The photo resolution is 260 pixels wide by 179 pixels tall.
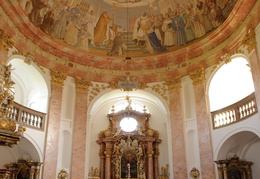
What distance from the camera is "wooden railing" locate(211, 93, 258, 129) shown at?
12.2m

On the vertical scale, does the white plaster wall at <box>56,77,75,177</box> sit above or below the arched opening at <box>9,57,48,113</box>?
below

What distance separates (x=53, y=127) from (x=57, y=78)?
2579 mm

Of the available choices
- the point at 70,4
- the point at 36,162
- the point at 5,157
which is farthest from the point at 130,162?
the point at 70,4

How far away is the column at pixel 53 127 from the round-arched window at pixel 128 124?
443cm

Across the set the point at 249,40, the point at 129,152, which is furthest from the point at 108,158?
the point at 249,40

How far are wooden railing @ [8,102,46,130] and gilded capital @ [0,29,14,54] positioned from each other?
2.34 m

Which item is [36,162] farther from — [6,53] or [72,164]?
[6,53]

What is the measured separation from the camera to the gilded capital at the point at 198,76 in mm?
15367

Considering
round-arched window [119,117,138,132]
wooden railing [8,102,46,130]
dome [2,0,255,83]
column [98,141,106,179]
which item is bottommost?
column [98,141,106,179]

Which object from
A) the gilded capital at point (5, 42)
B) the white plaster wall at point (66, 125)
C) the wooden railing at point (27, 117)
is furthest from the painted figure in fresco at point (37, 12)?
the wooden railing at point (27, 117)

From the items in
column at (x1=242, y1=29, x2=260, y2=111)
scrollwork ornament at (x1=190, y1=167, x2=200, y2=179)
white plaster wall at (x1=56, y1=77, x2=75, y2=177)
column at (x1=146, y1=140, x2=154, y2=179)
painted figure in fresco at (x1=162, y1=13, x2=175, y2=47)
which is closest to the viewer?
column at (x1=242, y1=29, x2=260, y2=111)

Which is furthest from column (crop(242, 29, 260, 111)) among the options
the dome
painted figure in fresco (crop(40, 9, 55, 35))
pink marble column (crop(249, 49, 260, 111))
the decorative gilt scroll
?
painted figure in fresco (crop(40, 9, 55, 35))

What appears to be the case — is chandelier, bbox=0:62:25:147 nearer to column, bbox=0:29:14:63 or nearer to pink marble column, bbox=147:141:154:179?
column, bbox=0:29:14:63

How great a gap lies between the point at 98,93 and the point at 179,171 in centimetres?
605
